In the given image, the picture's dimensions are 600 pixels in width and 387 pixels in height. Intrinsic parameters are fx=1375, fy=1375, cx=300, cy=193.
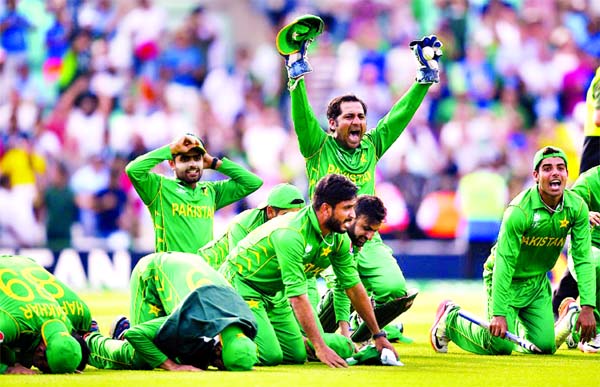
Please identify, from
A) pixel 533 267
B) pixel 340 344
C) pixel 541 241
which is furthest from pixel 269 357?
pixel 533 267

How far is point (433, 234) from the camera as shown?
2156cm

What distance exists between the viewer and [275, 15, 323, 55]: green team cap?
1097 cm

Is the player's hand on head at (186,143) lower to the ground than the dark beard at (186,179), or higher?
higher

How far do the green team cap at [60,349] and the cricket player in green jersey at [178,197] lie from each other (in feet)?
9.97

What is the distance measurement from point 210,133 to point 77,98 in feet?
7.60

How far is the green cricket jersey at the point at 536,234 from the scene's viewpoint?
35.7 ft

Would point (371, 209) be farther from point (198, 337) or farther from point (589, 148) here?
point (589, 148)

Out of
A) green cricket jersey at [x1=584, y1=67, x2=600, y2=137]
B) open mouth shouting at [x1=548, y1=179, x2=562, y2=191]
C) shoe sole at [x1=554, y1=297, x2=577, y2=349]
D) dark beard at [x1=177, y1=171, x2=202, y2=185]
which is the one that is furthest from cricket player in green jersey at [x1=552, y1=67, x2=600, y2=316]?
dark beard at [x1=177, y1=171, x2=202, y2=185]

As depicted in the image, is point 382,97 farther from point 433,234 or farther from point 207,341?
point 207,341

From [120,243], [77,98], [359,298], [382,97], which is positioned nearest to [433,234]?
[382,97]

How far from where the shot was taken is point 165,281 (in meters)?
9.33

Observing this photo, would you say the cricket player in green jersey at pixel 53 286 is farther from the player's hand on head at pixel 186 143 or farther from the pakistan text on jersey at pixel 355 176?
the pakistan text on jersey at pixel 355 176

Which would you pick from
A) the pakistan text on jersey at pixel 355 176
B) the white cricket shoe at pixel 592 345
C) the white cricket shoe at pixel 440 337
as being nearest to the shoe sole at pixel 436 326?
the white cricket shoe at pixel 440 337

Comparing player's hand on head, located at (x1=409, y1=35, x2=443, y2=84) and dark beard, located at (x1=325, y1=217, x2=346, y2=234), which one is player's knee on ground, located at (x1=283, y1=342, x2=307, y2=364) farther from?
player's hand on head, located at (x1=409, y1=35, x2=443, y2=84)
